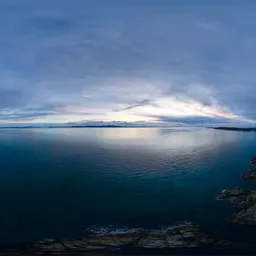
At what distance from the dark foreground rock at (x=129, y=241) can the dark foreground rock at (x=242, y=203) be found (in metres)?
5.21

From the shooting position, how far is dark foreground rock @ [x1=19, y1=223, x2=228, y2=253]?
19.5 meters

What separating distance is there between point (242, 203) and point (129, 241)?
655 inches

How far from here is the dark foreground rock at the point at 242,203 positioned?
80.8 ft

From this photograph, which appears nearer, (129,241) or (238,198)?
(129,241)

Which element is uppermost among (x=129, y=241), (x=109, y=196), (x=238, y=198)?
(x=238, y=198)

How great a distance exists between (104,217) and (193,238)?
10.3 meters

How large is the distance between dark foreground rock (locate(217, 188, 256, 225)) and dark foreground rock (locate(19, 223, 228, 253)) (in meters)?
5.21

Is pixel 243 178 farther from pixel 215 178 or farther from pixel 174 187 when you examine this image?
pixel 174 187

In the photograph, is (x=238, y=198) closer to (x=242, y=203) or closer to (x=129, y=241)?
(x=242, y=203)

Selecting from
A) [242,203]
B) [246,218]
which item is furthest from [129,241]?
[242,203]

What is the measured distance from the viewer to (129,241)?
812 inches

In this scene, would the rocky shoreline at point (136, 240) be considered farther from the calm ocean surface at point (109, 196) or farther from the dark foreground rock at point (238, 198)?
the dark foreground rock at point (238, 198)

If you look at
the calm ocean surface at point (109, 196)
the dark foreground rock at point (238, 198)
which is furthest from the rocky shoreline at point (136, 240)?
the dark foreground rock at point (238, 198)

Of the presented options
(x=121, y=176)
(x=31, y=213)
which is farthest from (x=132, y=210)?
(x=121, y=176)
